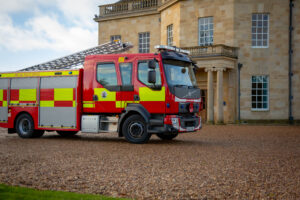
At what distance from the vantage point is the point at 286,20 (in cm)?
2255

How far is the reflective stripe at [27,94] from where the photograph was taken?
40.8 ft

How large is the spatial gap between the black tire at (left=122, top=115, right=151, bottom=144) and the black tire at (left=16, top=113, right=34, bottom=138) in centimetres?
377

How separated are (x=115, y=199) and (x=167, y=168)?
2401 mm

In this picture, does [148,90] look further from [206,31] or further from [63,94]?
[206,31]

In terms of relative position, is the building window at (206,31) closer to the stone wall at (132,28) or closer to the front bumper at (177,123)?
the stone wall at (132,28)

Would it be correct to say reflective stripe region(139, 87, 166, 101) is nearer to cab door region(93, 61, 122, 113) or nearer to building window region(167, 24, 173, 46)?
cab door region(93, 61, 122, 113)

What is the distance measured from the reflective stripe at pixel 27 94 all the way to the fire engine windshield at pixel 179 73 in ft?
16.2

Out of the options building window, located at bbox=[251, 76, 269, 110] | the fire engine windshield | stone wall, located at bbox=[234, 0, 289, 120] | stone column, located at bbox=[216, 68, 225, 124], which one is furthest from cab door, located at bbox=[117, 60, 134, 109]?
building window, located at bbox=[251, 76, 269, 110]

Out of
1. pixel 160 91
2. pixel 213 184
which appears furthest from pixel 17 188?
pixel 160 91

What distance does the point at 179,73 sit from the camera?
10.8m

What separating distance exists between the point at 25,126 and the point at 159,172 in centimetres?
794

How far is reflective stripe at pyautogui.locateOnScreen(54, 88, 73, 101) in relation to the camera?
11.7 m

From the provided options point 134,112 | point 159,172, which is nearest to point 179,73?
point 134,112

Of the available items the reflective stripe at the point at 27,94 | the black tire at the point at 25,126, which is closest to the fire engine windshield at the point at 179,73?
the reflective stripe at the point at 27,94
